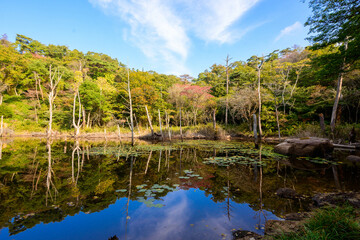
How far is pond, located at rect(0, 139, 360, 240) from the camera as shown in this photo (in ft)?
9.23

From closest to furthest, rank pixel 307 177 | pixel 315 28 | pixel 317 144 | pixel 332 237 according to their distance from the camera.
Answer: pixel 332 237, pixel 307 177, pixel 315 28, pixel 317 144

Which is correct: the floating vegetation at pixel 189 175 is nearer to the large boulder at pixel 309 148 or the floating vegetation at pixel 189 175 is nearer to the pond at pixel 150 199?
the pond at pixel 150 199

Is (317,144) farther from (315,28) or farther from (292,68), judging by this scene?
(292,68)

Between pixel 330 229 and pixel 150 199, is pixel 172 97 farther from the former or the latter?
pixel 330 229

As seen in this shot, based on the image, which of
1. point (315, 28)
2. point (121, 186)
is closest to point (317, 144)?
point (315, 28)

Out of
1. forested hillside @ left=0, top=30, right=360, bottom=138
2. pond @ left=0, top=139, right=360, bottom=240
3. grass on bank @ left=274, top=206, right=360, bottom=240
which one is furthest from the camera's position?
forested hillside @ left=0, top=30, right=360, bottom=138

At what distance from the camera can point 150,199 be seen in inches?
155

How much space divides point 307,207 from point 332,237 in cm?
216

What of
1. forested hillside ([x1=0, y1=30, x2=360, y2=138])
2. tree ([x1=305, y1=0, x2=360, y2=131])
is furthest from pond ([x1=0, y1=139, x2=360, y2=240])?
forested hillside ([x1=0, y1=30, x2=360, y2=138])

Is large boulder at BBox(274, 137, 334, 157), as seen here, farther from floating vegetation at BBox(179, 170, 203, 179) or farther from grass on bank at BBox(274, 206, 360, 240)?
grass on bank at BBox(274, 206, 360, 240)

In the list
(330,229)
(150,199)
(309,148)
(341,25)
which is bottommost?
(150,199)

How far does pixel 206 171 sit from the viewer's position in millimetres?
6336

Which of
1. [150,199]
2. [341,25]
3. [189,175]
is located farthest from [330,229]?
[341,25]

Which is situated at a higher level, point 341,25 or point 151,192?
point 341,25
